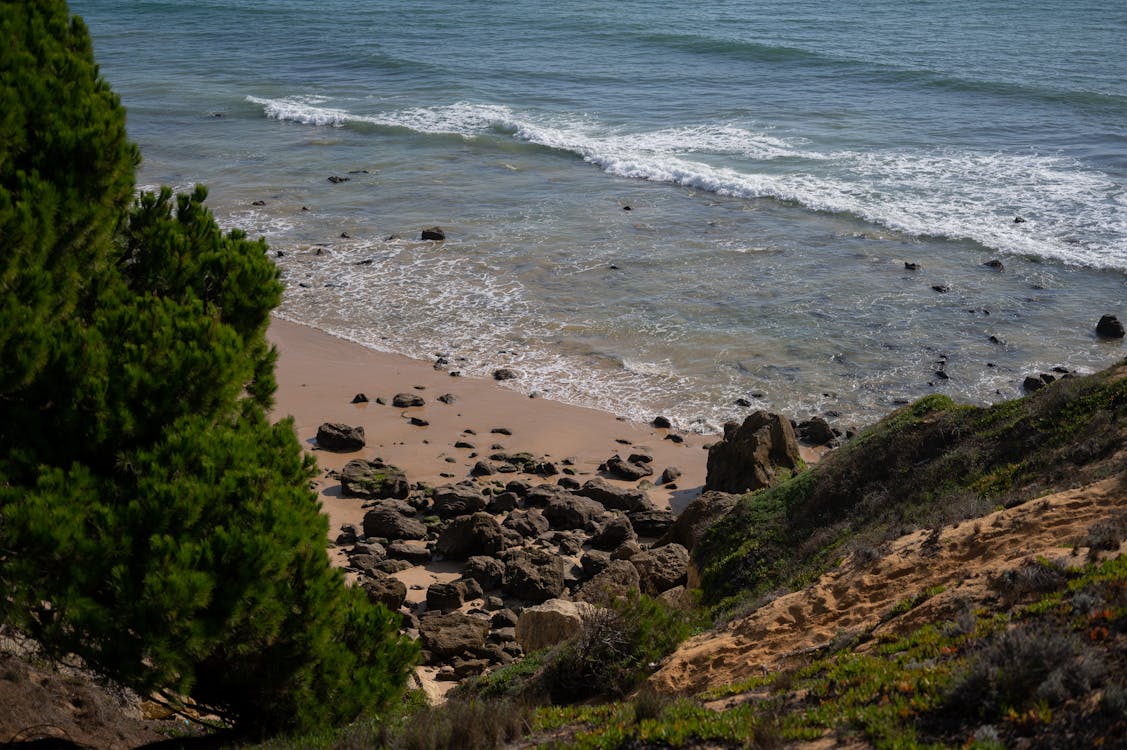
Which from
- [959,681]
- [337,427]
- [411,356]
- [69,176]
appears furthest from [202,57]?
[959,681]

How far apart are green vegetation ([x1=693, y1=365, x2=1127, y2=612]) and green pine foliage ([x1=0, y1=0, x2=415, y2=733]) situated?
3.73 meters

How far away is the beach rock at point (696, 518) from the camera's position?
488 inches

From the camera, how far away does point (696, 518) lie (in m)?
12.7

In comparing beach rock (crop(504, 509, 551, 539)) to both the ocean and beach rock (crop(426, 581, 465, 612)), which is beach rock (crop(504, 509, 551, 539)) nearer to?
beach rock (crop(426, 581, 465, 612))

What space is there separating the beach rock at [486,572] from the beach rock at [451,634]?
95 cm

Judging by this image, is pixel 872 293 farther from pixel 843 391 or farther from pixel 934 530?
pixel 934 530

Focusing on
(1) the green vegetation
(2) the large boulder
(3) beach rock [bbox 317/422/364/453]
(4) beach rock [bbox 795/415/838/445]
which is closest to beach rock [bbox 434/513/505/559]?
(1) the green vegetation

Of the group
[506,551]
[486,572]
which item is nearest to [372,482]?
[506,551]

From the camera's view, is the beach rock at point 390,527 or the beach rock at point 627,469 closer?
the beach rock at point 390,527

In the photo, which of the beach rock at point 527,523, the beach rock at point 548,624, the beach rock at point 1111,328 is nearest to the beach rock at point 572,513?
the beach rock at point 527,523

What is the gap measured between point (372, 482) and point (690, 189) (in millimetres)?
18778

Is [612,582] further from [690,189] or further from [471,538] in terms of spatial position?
[690,189]

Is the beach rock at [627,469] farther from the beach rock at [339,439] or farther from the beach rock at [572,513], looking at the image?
the beach rock at [339,439]

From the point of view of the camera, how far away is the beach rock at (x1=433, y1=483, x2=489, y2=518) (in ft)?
46.0
